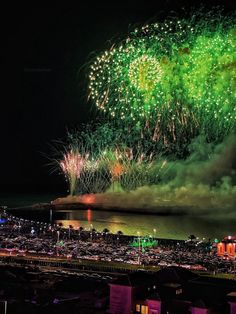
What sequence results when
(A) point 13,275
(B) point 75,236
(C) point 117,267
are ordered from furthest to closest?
1. (B) point 75,236
2. (C) point 117,267
3. (A) point 13,275

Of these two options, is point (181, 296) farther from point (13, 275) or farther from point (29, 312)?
point (13, 275)

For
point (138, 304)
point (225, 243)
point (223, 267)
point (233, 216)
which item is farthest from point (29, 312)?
point (233, 216)

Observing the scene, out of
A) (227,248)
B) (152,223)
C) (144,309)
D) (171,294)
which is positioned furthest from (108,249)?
(152,223)

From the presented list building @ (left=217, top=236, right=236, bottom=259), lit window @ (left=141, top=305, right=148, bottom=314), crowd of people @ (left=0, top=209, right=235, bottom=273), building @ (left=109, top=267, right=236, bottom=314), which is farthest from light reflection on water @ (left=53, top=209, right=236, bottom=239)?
lit window @ (left=141, top=305, right=148, bottom=314)

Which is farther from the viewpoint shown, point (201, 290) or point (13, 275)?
point (13, 275)

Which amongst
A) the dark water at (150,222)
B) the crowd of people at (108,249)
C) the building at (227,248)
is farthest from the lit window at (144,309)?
the dark water at (150,222)

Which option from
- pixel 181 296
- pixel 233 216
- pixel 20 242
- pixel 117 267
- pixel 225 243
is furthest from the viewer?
pixel 233 216

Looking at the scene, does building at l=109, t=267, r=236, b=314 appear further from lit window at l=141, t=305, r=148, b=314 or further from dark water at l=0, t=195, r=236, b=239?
dark water at l=0, t=195, r=236, b=239

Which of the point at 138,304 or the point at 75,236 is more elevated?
the point at 75,236
